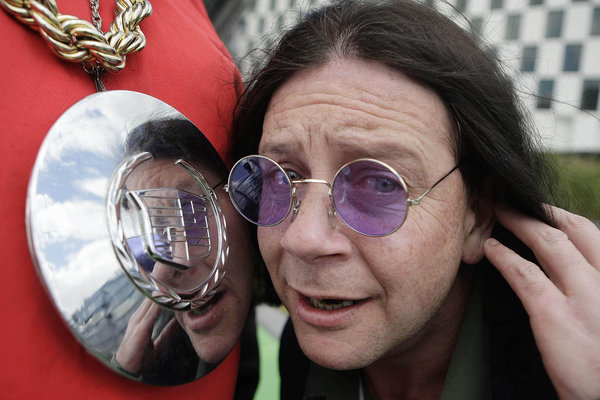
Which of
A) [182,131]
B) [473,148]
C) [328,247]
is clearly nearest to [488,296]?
[473,148]

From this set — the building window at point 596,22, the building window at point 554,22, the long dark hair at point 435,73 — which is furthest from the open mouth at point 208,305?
the building window at point 596,22

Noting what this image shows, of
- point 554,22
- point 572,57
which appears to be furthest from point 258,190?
point 572,57

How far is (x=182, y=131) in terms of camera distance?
0.89 meters

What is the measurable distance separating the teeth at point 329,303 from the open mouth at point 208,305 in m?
0.22

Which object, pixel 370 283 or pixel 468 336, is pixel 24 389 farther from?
pixel 468 336

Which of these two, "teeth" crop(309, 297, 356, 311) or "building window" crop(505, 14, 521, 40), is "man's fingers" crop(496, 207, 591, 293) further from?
"building window" crop(505, 14, 521, 40)

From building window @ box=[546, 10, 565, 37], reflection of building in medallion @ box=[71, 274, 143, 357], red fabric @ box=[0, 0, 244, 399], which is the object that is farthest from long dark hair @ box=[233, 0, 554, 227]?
building window @ box=[546, 10, 565, 37]

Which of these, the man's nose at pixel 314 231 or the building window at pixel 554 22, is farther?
the building window at pixel 554 22

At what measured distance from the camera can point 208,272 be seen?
2.93ft

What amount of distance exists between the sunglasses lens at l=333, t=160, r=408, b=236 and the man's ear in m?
0.29

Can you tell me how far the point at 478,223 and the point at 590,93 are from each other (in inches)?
412

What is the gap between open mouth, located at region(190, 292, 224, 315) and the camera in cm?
88

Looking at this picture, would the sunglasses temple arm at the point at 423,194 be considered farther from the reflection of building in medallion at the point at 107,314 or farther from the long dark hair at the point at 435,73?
the reflection of building in medallion at the point at 107,314

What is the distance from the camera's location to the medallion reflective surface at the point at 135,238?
66 cm
